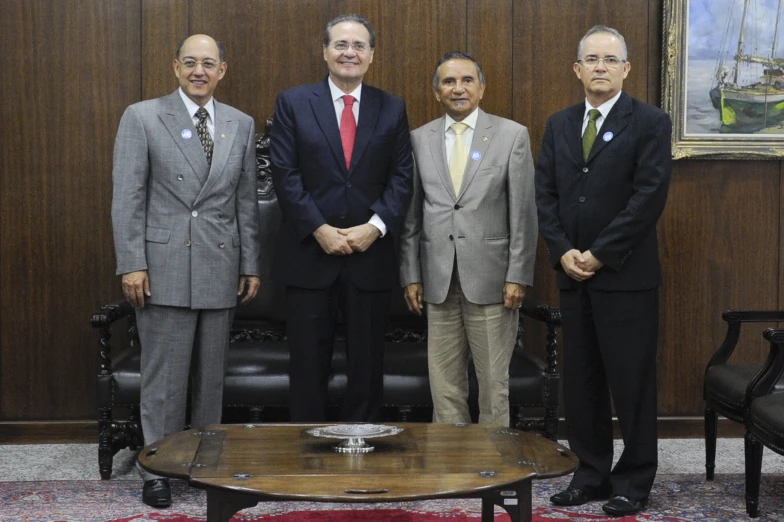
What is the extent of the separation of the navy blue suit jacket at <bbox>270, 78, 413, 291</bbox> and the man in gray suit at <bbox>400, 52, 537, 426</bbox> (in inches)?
5.6

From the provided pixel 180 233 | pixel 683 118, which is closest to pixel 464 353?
pixel 180 233

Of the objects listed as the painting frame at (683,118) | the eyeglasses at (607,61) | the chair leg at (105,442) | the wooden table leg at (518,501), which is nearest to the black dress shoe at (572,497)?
the wooden table leg at (518,501)

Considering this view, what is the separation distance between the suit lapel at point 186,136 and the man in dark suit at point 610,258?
4.21 feet

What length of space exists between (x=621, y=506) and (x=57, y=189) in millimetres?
2939

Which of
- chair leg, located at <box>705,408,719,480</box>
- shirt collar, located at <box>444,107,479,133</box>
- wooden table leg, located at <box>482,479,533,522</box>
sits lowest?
chair leg, located at <box>705,408,719,480</box>

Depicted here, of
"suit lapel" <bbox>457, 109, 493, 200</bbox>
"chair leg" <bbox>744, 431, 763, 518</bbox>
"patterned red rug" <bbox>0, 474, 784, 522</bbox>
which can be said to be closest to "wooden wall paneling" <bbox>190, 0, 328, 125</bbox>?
"suit lapel" <bbox>457, 109, 493, 200</bbox>

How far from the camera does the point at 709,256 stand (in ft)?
15.5

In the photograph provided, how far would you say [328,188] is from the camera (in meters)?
3.62

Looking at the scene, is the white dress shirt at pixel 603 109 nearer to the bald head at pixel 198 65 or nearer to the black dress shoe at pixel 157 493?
the bald head at pixel 198 65

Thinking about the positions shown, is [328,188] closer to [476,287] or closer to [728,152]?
[476,287]

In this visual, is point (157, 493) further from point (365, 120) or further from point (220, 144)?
point (365, 120)

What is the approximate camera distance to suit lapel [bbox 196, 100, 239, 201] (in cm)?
359

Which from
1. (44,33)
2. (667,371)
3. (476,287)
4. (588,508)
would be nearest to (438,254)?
(476,287)

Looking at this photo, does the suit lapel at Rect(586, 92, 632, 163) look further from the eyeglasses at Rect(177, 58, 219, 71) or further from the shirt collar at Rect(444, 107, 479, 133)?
the eyeglasses at Rect(177, 58, 219, 71)
